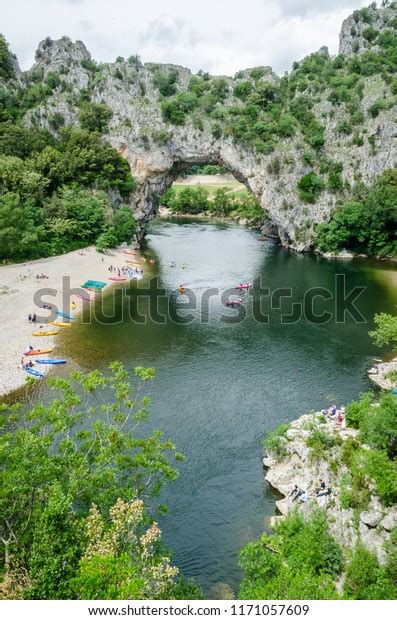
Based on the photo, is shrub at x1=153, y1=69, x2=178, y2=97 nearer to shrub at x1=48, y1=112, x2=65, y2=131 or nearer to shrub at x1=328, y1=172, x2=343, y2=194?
shrub at x1=48, y1=112, x2=65, y2=131

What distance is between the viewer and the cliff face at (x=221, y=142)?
97812mm

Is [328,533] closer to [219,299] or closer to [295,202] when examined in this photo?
[219,299]

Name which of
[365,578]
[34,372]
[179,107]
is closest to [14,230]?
[34,372]

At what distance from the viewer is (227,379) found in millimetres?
42688

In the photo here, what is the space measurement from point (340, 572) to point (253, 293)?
5026 cm

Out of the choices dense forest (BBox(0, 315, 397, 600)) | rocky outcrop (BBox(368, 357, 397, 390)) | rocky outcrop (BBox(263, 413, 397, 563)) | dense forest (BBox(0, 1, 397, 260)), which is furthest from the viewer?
dense forest (BBox(0, 1, 397, 260))

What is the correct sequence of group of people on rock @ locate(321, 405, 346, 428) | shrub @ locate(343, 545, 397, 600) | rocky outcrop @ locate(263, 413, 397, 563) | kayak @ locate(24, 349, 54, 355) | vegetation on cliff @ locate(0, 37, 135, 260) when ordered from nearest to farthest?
1. shrub @ locate(343, 545, 397, 600)
2. rocky outcrop @ locate(263, 413, 397, 563)
3. group of people on rock @ locate(321, 405, 346, 428)
4. kayak @ locate(24, 349, 54, 355)
5. vegetation on cliff @ locate(0, 37, 135, 260)

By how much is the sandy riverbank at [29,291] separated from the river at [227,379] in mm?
3544

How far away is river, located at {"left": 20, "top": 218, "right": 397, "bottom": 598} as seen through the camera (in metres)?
26.6

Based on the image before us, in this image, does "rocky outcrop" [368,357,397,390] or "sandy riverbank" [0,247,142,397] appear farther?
"sandy riverbank" [0,247,142,397]

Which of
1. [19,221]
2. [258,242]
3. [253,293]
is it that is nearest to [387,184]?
[258,242]

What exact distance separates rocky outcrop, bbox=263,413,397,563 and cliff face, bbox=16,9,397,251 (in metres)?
72.0

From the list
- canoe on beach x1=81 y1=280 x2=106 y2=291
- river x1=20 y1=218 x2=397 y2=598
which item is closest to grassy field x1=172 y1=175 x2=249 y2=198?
river x1=20 y1=218 x2=397 y2=598

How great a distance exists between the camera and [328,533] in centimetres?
2372
